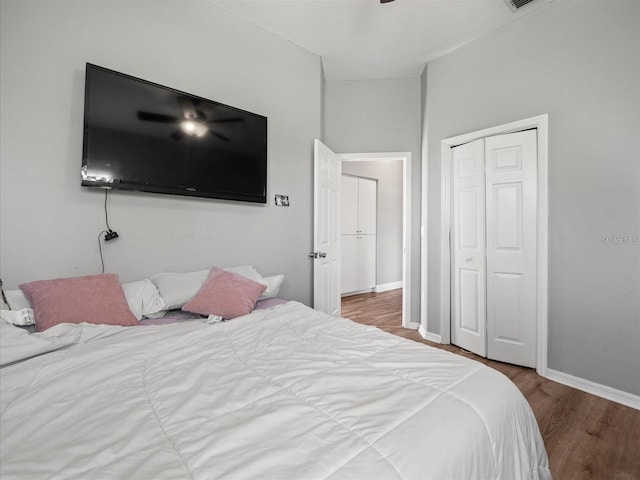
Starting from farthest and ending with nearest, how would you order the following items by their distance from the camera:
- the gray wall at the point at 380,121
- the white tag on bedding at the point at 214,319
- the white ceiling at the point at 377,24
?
1. the gray wall at the point at 380,121
2. the white ceiling at the point at 377,24
3. the white tag on bedding at the point at 214,319

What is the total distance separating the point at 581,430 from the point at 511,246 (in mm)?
1381

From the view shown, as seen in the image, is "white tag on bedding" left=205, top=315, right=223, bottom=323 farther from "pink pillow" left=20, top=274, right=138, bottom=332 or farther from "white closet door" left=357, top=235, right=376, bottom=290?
"white closet door" left=357, top=235, right=376, bottom=290

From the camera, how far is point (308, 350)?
1221 mm

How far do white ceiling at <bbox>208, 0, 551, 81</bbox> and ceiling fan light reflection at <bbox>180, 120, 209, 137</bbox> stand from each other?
1071mm

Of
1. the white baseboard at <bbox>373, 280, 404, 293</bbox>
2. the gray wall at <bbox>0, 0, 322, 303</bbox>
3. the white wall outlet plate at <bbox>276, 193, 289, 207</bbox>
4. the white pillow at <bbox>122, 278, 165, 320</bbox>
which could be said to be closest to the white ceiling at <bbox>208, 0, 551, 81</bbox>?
the gray wall at <bbox>0, 0, 322, 303</bbox>

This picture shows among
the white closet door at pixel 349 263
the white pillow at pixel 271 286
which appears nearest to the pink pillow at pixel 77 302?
the white pillow at pixel 271 286

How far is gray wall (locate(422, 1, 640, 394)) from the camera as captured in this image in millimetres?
2031

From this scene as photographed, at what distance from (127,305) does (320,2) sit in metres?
2.63

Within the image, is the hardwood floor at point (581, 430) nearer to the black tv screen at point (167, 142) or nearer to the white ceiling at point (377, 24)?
the black tv screen at point (167, 142)

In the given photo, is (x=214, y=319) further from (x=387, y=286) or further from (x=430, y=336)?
(x=387, y=286)

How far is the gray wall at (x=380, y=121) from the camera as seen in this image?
3.57 m

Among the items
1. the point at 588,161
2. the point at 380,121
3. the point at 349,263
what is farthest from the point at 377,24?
the point at 349,263

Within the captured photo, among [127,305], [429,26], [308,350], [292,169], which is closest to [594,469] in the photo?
[308,350]

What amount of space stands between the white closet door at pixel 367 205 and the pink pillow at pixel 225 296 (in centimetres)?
372
